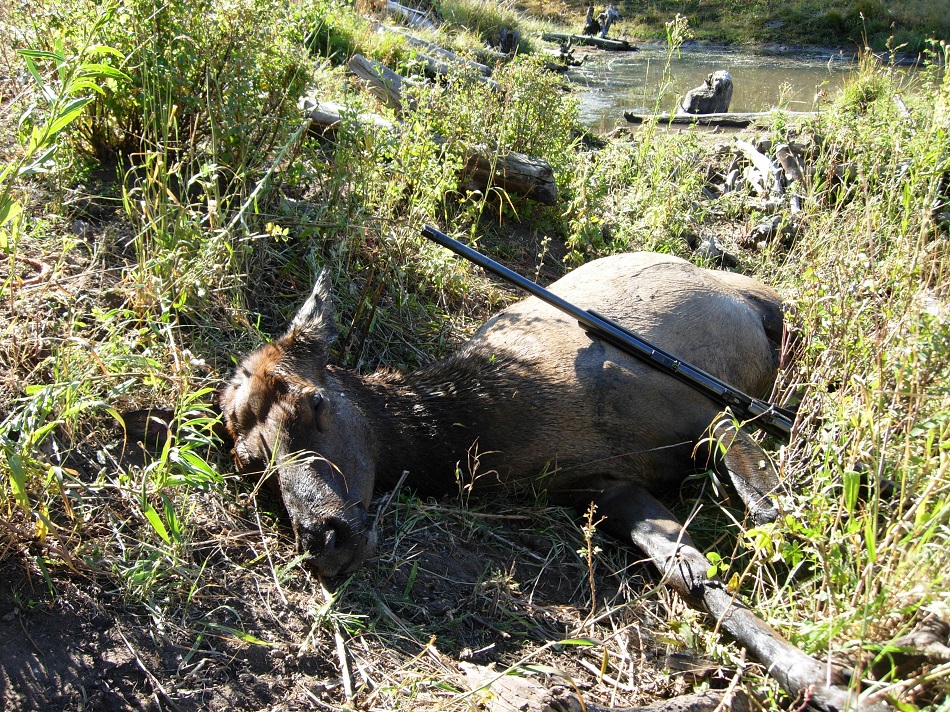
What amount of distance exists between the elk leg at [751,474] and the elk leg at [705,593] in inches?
14.2

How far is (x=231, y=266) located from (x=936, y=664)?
153 inches

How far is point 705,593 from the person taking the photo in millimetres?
3777

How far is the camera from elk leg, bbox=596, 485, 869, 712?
3.09 metres

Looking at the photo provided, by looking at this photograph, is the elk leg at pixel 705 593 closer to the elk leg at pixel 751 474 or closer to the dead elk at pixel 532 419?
the dead elk at pixel 532 419

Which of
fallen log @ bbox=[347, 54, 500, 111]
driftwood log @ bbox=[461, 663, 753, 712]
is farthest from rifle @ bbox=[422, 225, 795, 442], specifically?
fallen log @ bbox=[347, 54, 500, 111]

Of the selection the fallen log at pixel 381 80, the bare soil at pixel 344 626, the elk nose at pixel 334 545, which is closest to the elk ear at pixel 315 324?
the bare soil at pixel 344 626

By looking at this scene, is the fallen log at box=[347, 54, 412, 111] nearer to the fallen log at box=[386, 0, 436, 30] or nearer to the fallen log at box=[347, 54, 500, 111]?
the fallen log at box=[347, 54, 500, 111]

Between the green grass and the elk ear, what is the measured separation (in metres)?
0.47

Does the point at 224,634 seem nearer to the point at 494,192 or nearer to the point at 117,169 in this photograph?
the point at 117,169

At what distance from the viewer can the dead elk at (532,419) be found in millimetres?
3863

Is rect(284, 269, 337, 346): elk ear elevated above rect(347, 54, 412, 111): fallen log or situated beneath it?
situated beneath

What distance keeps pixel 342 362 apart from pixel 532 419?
133cm

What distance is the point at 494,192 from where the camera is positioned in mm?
7059

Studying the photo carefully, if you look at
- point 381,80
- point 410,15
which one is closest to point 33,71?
point 381,80
